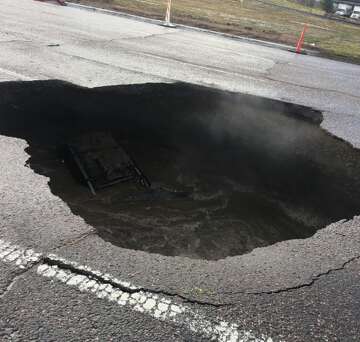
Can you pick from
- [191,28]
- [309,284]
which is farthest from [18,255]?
[191,28]

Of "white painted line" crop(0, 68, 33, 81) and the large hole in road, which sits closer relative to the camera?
the large hole in road

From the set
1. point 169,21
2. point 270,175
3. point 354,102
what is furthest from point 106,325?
point 169,21

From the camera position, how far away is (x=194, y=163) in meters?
5.11

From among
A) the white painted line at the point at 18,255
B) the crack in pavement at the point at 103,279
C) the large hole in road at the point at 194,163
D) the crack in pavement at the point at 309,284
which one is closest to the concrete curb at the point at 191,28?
the large hole in road at the point at 194,163

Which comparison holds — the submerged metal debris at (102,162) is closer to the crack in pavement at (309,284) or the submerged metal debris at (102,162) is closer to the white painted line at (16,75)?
the crack in pavement at (309,284)

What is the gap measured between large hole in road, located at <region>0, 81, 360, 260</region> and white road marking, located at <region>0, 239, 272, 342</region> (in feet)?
1.99

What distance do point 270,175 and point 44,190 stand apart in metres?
2.83

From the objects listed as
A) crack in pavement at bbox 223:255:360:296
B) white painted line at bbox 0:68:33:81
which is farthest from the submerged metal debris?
white painted line at bbox 0:68:33:81

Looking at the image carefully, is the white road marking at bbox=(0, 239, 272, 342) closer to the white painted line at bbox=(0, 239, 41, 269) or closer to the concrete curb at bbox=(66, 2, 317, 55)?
the white painted line at bbox=(0, 239, 41, 269)

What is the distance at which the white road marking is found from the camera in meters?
2.49

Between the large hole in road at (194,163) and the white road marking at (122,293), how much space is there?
61 centimetres

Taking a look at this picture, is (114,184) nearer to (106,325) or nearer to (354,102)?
(106,325)

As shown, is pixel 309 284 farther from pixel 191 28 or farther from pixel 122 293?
pixel 191 28

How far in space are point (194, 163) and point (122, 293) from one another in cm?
269
